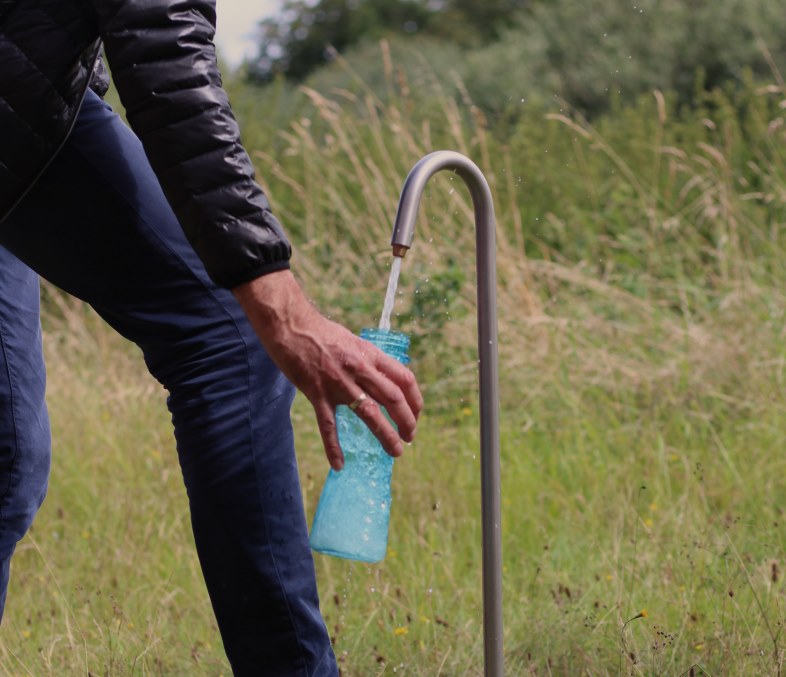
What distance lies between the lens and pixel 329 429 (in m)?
1.49

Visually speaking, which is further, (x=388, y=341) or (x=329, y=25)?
(x=329, y=25)

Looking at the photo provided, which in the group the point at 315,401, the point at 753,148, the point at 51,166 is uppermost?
the point at 51,166

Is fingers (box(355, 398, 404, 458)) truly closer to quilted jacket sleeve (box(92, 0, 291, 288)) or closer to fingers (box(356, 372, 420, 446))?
fingers (box(356, 372, 420, 446))

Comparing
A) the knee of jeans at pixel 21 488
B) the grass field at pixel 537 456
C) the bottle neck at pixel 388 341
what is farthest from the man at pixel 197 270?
the grass field at pixel 537 456

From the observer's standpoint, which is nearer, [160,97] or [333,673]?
[160,97]

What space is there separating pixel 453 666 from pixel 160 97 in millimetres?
1407

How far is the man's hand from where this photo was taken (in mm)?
1451

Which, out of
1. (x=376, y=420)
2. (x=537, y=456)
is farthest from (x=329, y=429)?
(x=537, y=456)

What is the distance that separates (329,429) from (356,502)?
0.92 ft

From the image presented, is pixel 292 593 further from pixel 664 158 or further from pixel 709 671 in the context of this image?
pixel 664 158

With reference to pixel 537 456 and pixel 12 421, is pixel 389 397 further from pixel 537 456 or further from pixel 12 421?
pixel 537 456

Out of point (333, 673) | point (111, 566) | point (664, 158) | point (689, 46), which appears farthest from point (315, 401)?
point (689, 46)

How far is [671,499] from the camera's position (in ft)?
11.1


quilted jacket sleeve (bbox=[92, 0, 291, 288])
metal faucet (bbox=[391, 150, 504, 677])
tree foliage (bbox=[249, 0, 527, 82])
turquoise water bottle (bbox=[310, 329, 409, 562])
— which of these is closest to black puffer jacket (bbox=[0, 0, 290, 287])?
quilted jacket sleeve (bbox=[92, 0, 291, 288])
